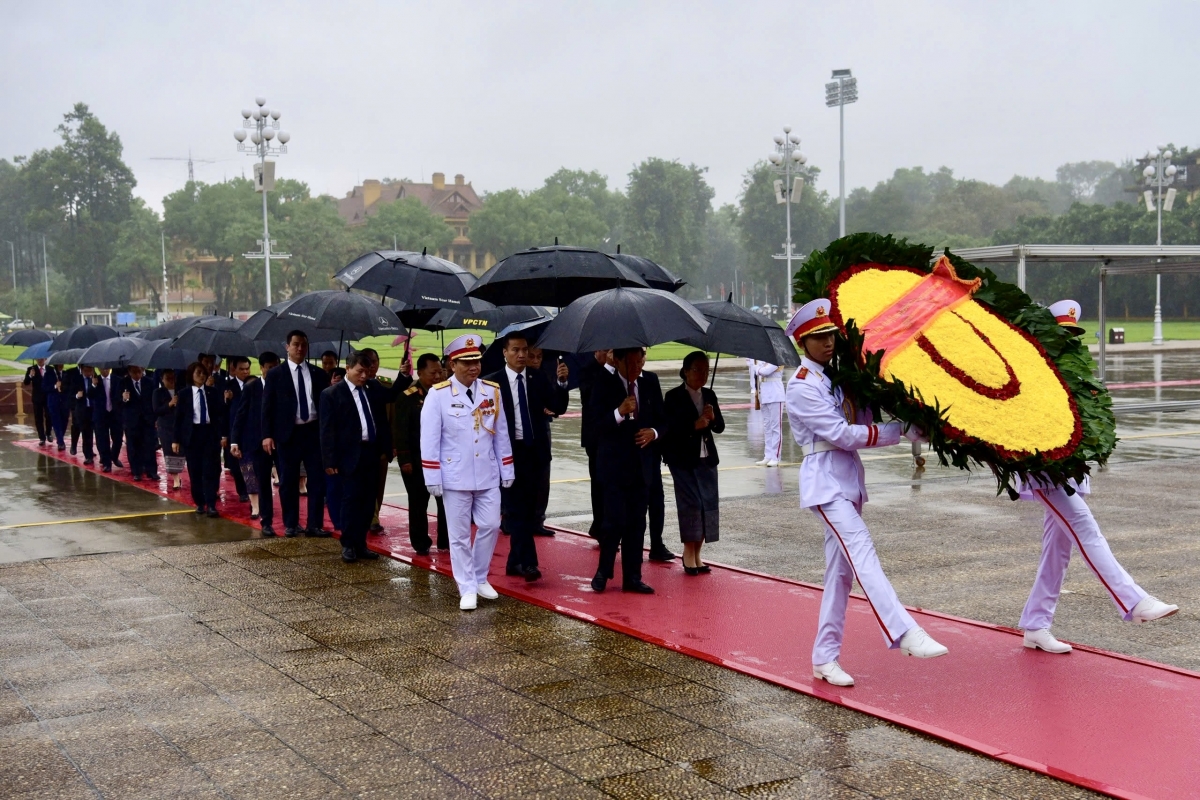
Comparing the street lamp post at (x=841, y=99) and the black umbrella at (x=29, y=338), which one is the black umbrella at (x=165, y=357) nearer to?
the black umbrella at (x=29, y=338)

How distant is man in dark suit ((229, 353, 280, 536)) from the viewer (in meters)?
11.0

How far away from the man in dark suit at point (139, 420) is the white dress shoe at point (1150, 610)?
40.7 ft

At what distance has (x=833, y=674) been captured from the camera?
6.08m

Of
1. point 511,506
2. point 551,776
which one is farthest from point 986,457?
point 511,506

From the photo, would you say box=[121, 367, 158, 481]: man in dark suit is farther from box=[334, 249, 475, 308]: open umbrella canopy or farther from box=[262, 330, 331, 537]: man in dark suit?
box=[334, 249, 475, 308]: open umbrella canopy

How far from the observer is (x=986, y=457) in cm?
588

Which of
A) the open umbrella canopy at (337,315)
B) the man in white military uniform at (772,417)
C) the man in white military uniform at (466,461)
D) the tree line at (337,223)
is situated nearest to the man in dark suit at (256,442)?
the open umbrella canopy at (337,315)

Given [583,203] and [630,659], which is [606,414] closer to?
[630,659]

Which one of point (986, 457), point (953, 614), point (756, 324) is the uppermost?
point (756, 324)

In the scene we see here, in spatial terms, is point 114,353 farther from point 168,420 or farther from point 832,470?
point 832,470

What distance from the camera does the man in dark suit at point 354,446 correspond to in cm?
971

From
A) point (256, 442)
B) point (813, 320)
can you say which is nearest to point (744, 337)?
point (813, 320)

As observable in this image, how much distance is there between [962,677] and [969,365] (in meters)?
1.59

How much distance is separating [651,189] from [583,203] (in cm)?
654
